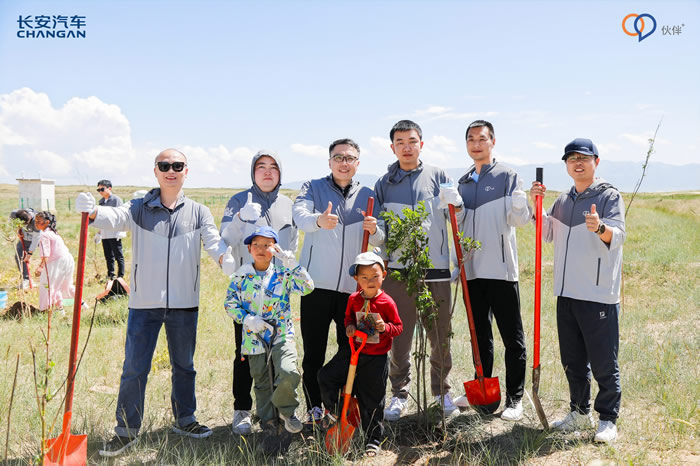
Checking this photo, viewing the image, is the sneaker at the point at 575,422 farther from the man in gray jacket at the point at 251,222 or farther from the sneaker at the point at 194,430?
the sneaker at the point at 194,430

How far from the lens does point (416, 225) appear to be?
13.6 feet

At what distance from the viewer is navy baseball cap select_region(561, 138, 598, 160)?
14.1 ft

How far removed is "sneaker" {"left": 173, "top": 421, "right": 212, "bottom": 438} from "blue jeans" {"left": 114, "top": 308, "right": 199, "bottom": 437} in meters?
0.38

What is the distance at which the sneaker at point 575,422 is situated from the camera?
445 cm

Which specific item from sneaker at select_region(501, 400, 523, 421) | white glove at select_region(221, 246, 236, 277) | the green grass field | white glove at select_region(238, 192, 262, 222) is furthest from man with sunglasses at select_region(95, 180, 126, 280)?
sneaker at select_region(501, 400, 523, 421)

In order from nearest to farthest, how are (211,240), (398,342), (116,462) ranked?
(116,462)
(211,240)
(398,342)

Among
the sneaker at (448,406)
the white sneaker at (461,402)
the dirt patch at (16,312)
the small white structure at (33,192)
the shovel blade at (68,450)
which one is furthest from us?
the small white structure at (33,192)

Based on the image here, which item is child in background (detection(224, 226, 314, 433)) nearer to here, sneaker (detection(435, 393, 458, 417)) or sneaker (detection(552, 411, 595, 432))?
sneaker (detection(435, 393, 458, 417))

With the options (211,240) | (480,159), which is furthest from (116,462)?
(480,159)

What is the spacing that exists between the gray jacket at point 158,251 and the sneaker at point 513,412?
10.1 feet

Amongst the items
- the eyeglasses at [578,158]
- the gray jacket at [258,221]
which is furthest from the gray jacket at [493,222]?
the gray jacket at [258,221]

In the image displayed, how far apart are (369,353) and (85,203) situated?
8.51 ft

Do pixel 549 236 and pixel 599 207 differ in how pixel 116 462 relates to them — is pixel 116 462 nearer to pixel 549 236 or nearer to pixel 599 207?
pixel 549 236

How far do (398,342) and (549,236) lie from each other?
1.74 meters
